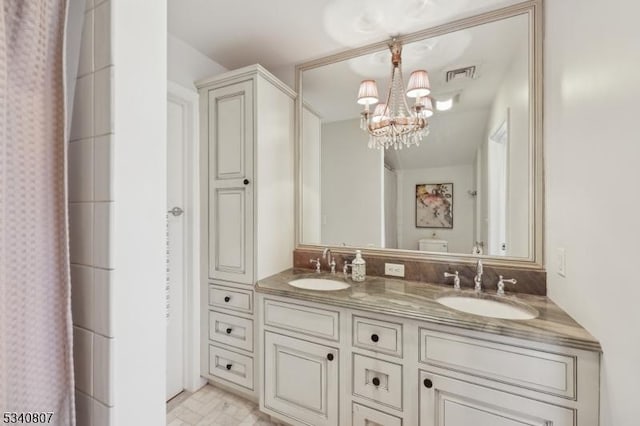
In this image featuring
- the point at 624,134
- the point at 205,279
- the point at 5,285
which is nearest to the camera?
the point at 5,285

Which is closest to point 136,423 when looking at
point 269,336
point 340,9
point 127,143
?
point 127,143

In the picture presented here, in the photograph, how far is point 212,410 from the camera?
5.75ft

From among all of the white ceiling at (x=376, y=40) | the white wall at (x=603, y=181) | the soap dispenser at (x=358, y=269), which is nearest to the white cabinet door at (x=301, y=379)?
the soap dispenser at (x=358, y=269)

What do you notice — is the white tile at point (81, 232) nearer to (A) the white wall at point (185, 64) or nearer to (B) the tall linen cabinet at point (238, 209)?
(B) the tall linen cabinet at point (238, 209)

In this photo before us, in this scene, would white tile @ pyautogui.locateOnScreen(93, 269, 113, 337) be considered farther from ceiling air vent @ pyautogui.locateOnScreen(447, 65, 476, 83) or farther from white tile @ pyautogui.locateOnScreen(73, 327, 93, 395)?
ceiling air vent @ pyautogui.locateOnScreen(447, 65, 476, 83)

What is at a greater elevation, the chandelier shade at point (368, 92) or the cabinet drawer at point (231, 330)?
the chandelier shade at point (368, 92)

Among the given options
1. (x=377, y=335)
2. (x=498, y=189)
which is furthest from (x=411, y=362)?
(x=498, y=189)

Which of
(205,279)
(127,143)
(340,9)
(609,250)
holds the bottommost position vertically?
(205,279)

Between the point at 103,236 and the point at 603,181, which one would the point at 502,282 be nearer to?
the point at 603,181

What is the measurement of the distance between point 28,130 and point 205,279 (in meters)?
1.64

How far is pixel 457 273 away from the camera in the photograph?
1.56 metres

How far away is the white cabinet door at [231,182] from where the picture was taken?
181cm

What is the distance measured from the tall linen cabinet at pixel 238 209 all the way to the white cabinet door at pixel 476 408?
3.52 feet

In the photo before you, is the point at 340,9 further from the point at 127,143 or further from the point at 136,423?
the point at 136,423
